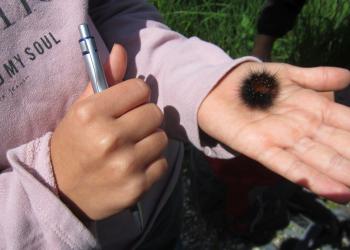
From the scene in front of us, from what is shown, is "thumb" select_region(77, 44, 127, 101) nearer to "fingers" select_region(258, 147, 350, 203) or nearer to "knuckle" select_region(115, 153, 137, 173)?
"knuckle" select_region(115, 153, 137, 173)

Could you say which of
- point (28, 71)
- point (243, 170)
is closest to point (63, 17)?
point (28, 71)

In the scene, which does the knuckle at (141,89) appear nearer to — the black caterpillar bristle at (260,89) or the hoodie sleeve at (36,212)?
the hoodie sleeve at (36,212)

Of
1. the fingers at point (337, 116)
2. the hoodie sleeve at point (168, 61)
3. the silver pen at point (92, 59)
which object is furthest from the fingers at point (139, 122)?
the fingers at point (337, 116)

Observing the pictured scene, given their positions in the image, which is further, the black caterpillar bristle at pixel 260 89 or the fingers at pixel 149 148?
the black caterpillar bristle at pixel 260 89

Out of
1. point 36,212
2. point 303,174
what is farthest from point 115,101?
point 303,174

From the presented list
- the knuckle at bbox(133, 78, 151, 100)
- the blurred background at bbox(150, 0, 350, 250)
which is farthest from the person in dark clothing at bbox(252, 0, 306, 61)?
the knuckle at bbox(133, 78, 151, 100)

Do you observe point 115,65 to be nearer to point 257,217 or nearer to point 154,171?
point 154,171
